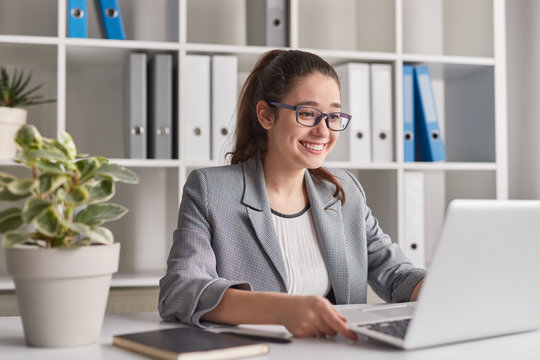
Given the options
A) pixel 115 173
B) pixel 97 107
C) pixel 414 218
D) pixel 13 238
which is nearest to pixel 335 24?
pixel 414 218

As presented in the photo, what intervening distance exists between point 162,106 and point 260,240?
36.2 inches

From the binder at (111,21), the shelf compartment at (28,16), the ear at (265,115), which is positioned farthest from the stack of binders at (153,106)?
the ear at (265,115)

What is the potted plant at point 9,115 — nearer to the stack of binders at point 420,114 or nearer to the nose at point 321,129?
the nose at point 321,129

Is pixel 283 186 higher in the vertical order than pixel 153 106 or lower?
lower

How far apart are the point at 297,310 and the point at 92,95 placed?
5.77 feet

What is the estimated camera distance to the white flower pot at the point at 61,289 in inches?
33.3

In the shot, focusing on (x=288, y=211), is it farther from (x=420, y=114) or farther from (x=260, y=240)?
(x=420, y=114)

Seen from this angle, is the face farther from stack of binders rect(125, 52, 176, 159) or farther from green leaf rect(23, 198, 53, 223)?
green leaf rect(23, 198, 53, 223)

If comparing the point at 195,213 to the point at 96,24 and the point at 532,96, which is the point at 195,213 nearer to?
the point at 96,24

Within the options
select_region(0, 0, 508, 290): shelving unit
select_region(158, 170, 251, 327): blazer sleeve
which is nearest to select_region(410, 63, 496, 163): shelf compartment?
select_region(0, 0, 508, 290): shelving unit

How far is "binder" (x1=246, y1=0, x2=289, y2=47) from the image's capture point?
2309mm

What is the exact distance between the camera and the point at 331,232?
157cm

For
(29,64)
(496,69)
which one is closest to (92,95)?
(29,64)

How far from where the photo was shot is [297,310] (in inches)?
38.9
